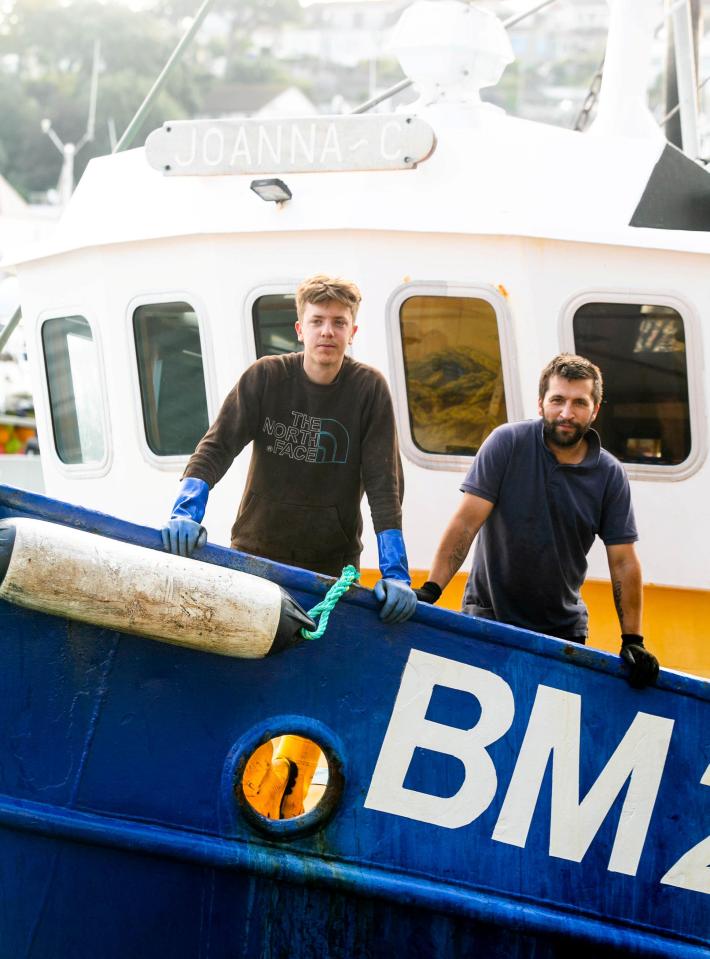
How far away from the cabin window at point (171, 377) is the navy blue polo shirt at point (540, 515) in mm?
1835

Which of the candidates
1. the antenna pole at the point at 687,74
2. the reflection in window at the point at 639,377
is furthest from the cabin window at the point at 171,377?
the antenna pole at the point at 687,74

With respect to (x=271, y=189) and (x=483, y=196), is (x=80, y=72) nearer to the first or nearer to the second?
(x=271, y=189)

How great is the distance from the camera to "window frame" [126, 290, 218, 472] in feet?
17.9

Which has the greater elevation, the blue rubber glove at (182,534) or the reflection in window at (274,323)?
the reflection in window at (274,323)

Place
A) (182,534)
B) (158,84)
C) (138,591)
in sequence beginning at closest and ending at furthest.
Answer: (138,591), (182,534), (158,84)

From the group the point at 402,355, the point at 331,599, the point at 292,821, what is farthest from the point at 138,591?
the point at 402,355

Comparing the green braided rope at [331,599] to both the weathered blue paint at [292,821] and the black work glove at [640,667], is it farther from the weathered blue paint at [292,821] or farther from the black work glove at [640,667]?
the black work glove at [640,667]

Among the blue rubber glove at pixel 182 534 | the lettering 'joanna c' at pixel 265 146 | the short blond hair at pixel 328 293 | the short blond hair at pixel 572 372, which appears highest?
the lettering 'joanna c' at pixel 265 146

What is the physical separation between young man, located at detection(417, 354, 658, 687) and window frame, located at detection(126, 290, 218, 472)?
1.73 metres

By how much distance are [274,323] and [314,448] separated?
1537 mm

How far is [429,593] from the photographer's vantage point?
3949 millimetres

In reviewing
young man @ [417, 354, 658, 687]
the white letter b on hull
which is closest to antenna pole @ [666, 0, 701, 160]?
young man @ [417, 354, 658, 687]

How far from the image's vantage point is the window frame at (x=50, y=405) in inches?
227

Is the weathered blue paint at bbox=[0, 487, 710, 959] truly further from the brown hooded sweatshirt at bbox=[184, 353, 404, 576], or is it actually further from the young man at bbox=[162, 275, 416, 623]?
the brown hooded sweatshirt at bbox=[184, 353, 404, 576]
